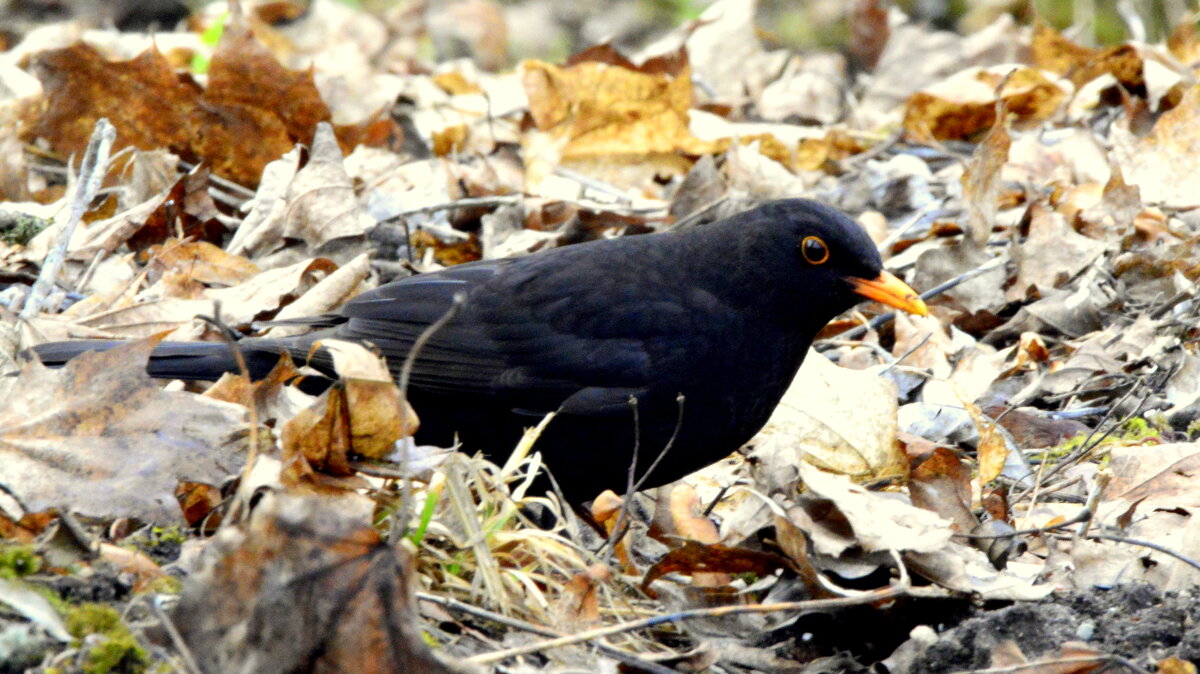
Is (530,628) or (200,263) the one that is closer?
(530,628)

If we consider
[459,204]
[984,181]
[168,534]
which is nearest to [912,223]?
[984,181]

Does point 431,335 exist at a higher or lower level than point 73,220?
lower

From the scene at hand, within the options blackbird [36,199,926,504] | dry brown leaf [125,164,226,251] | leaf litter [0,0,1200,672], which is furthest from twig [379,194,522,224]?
blackbird [36,199,926,504]

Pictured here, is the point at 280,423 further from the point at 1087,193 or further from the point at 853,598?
the point at 1087,193

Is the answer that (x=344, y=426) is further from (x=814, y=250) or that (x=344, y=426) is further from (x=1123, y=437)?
(x=1123, y=437)

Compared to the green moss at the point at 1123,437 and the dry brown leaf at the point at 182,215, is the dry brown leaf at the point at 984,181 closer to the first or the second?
the green moss at the point at 1123,437

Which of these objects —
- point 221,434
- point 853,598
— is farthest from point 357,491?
point 853,598
